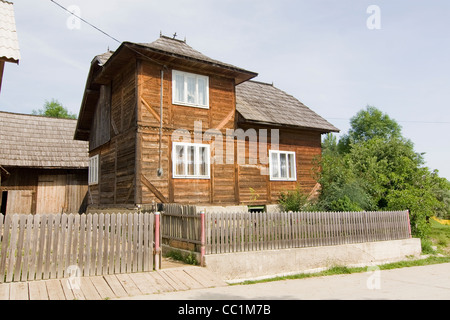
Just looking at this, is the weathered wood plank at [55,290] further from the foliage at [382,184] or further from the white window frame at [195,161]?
the foliage at [382,184]

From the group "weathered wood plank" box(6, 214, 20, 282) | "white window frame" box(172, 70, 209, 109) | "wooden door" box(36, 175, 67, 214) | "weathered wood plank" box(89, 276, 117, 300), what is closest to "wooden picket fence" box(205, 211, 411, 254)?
"weathered wood plank" box(89, 276, 117, 300)

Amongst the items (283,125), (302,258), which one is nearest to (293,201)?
(283,125)

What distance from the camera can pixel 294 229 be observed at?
36.0 feet

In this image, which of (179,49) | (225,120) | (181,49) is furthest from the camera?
(181,49)

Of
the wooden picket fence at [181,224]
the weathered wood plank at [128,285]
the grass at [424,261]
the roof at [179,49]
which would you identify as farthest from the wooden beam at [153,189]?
the grass at [424,261]

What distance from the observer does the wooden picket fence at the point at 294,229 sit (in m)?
9.59

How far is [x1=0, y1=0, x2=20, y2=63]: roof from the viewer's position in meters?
7.99

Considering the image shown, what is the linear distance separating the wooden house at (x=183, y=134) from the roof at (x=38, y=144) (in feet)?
16.0

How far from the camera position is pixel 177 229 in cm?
1054

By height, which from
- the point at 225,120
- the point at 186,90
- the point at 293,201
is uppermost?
the point at 186,90

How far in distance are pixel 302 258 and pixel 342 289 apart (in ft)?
9.16

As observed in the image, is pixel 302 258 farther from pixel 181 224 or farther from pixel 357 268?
pixel 181 224

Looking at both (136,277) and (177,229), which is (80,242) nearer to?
(136,277)
